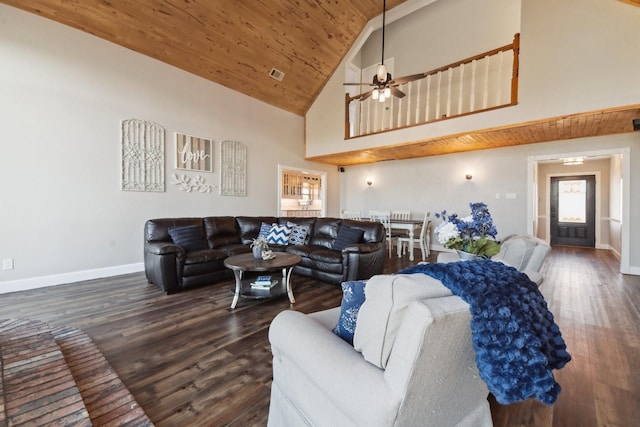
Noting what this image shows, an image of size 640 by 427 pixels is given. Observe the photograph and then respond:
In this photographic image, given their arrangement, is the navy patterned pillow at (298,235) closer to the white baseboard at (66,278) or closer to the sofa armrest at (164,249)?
the sofa armrest at (164,249)

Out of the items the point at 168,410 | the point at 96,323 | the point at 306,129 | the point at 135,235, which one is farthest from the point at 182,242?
the point at 306,129

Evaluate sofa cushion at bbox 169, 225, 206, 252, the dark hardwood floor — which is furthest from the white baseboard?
sofa cushion at bbox 169, 225, 206, 252

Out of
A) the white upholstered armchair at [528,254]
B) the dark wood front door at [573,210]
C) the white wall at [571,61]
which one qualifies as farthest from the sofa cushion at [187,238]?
the dark wood front door at [573,210]

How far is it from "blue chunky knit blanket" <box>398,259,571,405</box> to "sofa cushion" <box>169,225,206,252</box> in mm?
3723

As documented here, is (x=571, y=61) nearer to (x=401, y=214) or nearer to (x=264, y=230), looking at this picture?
(x=401, y=214)

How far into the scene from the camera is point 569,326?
8.25 feet

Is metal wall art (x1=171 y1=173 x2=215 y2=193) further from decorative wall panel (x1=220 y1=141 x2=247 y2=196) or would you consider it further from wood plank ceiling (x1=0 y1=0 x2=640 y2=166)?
wood plank ceiling (x1=0 y1=0 x2=640 y2=166)

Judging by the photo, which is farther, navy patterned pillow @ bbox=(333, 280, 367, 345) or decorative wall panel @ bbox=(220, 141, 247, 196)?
decorative wall panel @ bbox=(220, 141, 247, 196)

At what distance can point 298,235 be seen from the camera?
15.1ft

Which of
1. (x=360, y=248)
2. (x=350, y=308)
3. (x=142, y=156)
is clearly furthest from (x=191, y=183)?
(x=350, y=308)

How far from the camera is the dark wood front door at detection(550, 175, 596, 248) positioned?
711cm

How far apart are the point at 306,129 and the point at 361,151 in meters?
1.79

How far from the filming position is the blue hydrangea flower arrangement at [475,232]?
5.06ft

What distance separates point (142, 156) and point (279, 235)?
2.50 m
